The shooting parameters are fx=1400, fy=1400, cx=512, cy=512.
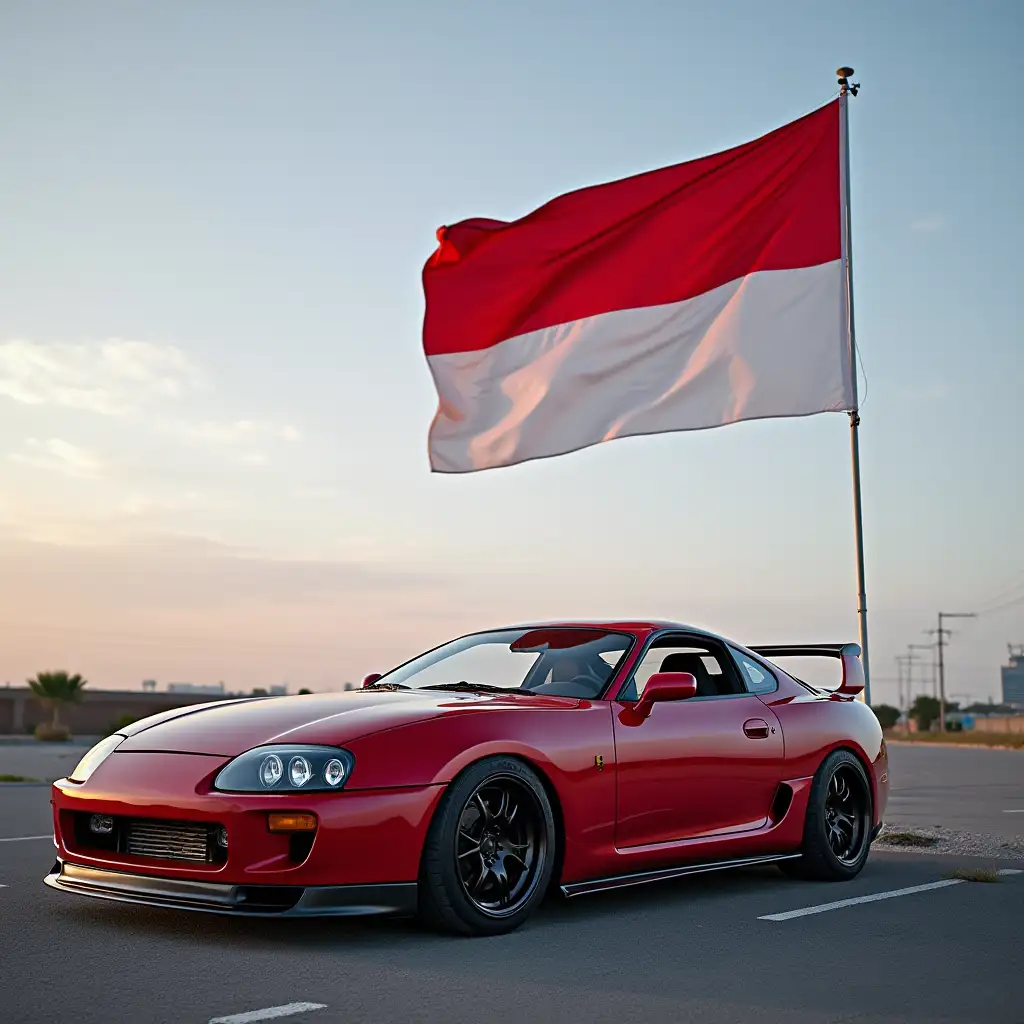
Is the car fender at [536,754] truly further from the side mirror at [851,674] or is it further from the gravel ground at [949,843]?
the gravel ground at [949,843]

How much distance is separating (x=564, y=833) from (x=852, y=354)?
196 inches

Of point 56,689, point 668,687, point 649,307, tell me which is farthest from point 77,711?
point 668,687

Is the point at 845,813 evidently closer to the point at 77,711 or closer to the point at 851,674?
the point at 851,674

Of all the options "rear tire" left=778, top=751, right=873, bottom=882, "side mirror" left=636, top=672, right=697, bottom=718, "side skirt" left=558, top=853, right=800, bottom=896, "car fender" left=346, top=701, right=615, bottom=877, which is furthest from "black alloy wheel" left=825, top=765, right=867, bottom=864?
"car fender" left=346, top=701, right=615, bottom=877

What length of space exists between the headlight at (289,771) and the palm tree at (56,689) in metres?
43.3

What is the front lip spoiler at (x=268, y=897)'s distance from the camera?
5277mm

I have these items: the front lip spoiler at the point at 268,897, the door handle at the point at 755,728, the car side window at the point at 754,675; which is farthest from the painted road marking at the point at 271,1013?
the car side window at the point at 754,675

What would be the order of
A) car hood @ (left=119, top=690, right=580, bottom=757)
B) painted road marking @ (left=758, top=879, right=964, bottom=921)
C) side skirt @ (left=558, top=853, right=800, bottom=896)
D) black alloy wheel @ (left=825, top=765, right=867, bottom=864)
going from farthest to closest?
black alloy wheel @ (left=825, top=765, right=867, bottom=864), painted road marking @ (left=758, top=879, right=964, bottom=921), side skirt @ (left=558, top=853, right=800, bottom=896), car hood @ (left=119, top=690, right=580, bottom=757)

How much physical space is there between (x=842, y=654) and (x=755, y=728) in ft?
4.72

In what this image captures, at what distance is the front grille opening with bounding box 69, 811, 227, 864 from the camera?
17.8ft

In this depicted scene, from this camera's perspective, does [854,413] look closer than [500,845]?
No

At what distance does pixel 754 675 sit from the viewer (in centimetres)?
778

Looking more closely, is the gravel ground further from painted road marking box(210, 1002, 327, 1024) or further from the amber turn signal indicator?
painted road marking box(210, 1002, 327, 1024)

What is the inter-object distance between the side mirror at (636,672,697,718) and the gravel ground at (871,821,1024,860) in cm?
364
